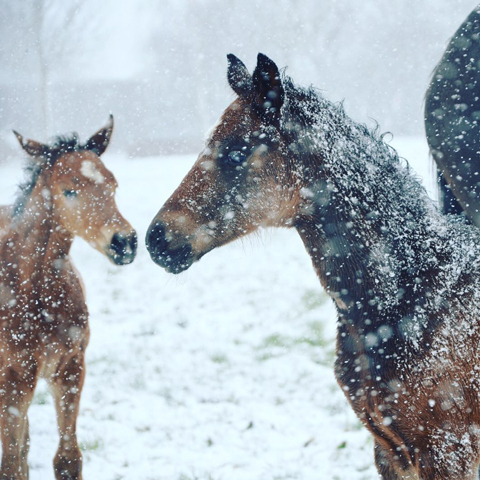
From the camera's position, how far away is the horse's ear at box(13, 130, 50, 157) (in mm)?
2689

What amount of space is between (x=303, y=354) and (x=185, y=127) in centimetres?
367

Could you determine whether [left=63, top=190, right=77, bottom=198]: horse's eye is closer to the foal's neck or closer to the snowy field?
the foal's neck

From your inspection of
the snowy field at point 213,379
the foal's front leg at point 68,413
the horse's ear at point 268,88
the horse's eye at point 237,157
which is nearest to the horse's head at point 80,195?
the snowy field at point 213,379

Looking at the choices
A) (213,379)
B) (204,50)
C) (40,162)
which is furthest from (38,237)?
(204,50)

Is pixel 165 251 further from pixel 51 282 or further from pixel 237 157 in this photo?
pixel 51 282

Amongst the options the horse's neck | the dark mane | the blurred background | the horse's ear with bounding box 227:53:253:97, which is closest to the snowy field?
the dark mane

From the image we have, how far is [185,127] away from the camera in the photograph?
6.20 metres

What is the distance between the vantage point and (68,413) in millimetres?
2592

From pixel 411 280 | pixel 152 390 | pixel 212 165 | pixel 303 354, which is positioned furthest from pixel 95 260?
pixel 411 280

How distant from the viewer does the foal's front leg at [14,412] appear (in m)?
2.38

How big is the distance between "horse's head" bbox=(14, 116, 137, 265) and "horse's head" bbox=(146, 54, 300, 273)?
918mm

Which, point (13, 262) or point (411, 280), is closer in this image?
point (411, 280)

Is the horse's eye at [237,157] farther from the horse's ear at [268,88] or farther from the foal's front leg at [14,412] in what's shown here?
the foal's front leg at [14,412]

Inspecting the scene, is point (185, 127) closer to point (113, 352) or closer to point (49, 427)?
point (113, 352)
